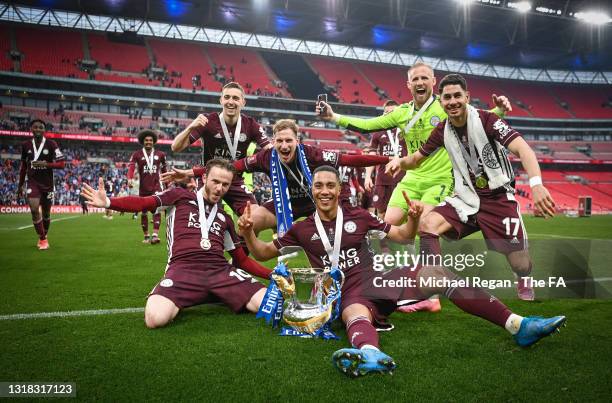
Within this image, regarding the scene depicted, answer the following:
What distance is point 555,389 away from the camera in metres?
2.31

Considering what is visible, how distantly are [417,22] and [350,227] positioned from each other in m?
43.4

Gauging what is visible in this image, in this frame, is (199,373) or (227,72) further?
(227,72)

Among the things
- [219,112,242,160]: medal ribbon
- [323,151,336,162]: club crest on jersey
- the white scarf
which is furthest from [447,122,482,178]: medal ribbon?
[219,112,242,160]: medal ribbon

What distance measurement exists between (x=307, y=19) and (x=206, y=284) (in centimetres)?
4272

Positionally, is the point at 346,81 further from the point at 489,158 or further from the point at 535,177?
the point at 535,177

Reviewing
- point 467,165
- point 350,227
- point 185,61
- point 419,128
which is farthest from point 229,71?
point 350,227

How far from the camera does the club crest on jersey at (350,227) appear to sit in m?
3.66

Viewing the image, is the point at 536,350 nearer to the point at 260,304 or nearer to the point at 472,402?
the point at 472,402

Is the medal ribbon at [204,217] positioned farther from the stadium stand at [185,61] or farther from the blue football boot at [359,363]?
the stadium stand at [185,61]

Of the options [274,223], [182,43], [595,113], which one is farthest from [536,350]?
[595,113]

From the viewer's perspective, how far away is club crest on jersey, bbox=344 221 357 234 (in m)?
3.66

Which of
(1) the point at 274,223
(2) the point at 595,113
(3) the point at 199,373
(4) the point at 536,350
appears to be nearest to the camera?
(3) the point at 199,373
